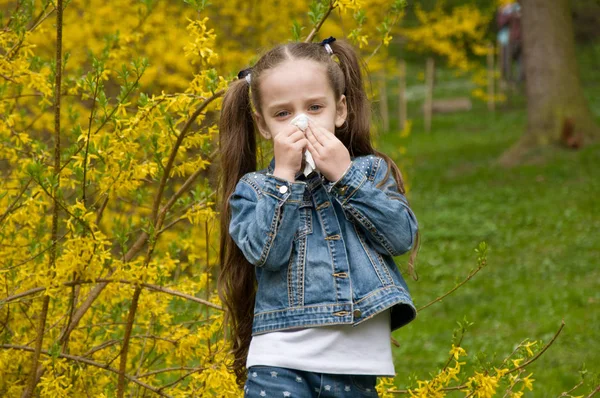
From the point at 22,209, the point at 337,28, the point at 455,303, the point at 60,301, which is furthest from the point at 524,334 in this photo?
the point at 337,28

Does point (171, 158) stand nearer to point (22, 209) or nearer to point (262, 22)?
point (22, 209)

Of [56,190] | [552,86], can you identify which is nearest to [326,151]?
[56,190]

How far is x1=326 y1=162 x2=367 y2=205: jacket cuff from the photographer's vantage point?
2230 millimetres

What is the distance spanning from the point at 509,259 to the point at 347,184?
5.98 meters

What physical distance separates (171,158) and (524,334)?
11.9ft

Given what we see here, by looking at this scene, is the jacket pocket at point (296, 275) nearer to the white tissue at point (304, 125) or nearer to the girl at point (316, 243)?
the girl at point (316, 243)

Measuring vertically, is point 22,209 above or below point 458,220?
below

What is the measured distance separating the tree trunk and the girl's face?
32.3ft

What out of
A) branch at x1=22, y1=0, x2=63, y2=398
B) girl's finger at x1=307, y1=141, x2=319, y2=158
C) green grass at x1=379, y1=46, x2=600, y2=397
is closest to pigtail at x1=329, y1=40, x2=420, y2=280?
girl's finger at x1=307, y1=141, x2=319, y2=158

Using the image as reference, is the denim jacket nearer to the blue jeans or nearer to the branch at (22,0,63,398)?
the blue jeans

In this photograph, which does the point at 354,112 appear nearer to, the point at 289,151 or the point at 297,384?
the point at 289,151

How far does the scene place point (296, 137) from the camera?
2.22 meters

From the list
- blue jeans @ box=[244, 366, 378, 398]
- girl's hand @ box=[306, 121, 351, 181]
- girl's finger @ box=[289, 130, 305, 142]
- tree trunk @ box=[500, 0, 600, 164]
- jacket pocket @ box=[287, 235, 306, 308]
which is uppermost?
tree trunk @ box=[500, 0, 600, 164]

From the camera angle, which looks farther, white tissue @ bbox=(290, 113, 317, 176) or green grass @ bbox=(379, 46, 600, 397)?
green grass @ bbox=(379, 46, 600, 397)
